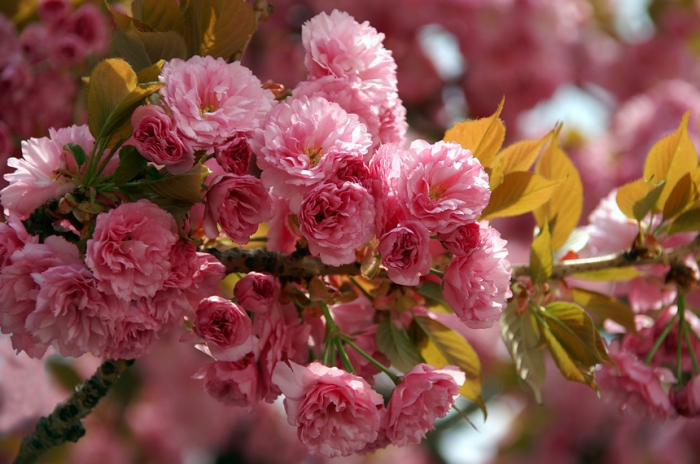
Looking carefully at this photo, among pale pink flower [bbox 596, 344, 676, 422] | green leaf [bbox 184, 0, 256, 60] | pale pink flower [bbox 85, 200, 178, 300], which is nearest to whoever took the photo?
pale pink flower [bbox 85, 200, 178, 300]

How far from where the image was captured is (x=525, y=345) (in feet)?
2.29

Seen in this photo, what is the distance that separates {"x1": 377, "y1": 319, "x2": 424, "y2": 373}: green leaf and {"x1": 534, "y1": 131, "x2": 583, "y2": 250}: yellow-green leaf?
203mm

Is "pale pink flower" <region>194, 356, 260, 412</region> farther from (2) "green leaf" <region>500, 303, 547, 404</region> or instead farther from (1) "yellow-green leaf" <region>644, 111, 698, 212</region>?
(1) "yellow-green leaf" <region>644, 111, 698, 212</region>

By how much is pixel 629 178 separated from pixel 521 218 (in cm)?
44

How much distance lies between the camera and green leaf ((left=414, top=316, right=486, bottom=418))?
692 mm

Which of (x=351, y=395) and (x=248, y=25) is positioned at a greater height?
(x=248, y=25)

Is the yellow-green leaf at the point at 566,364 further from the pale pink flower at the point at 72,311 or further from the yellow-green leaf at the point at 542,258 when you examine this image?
the pale pink flower at the point at 72,311

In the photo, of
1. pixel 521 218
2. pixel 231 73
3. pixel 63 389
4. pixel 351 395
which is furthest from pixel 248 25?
pixel 521 218

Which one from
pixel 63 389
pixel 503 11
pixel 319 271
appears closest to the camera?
pixel 319 271

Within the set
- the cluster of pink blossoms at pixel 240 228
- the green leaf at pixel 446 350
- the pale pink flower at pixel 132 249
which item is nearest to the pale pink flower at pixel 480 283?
the cluster of pink blossoms at pixel 240 228

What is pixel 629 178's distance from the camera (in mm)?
2246

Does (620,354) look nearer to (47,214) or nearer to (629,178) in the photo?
(47,214)

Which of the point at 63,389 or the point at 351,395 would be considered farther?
the point at 63,389

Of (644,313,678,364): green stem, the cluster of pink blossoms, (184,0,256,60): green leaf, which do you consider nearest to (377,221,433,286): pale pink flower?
the cluster of pink blossoms
